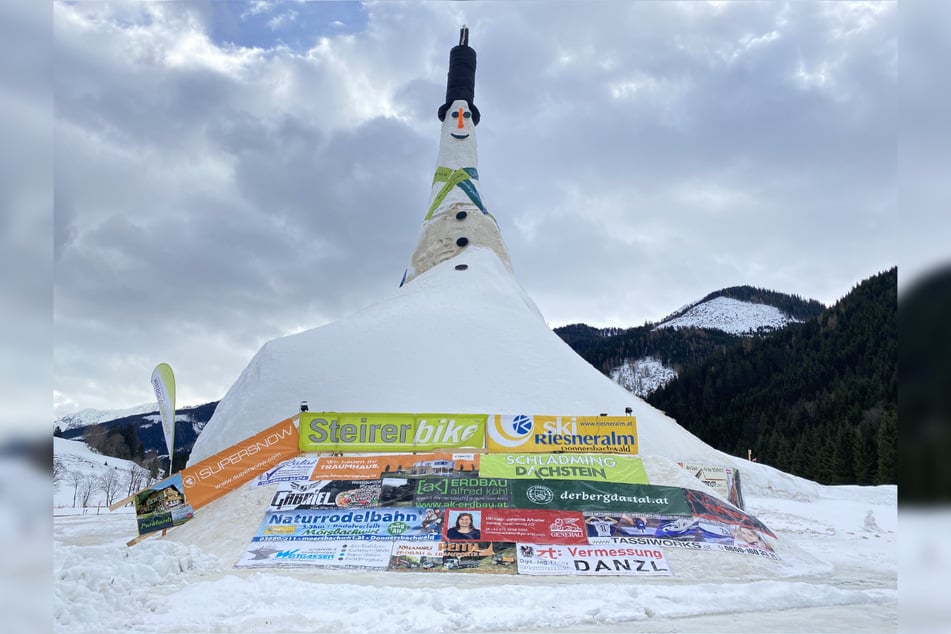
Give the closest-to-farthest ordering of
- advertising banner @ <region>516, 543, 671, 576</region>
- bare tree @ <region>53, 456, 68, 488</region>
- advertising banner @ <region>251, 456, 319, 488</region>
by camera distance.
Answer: advertising banner @ <region>516, 543, 671, 576</region>, advertising banner @ <region>251, 456, 319, 488</region>, bare tree @ <region>53, 456, 68, 488</region>

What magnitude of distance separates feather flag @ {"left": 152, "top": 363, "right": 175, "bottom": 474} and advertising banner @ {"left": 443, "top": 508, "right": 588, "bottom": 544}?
9041 mm

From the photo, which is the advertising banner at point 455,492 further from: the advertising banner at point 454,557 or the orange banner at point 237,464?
the orange banner at point 237,464

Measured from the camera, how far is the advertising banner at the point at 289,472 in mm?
15578

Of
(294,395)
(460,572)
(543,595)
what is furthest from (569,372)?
(543,595)

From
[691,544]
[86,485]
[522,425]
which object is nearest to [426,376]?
[522,425]

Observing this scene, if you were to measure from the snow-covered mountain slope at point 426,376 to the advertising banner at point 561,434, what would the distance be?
420 centimetres

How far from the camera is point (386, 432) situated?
17.8 metres

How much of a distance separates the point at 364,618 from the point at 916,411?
23.5 ft

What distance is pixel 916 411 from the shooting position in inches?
94.2

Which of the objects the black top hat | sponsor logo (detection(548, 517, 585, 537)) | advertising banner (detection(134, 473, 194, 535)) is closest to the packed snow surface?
advertising banner (detection(134, 473, 194, 535))

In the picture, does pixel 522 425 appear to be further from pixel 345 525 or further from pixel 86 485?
pixel 86 485

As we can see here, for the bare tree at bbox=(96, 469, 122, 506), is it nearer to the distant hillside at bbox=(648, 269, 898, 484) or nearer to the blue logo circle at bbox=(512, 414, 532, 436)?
the blue logo circle at bbox=(512, 414, 532, 436)

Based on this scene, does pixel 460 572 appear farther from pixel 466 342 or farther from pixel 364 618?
pixel 466 342

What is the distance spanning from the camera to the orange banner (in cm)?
1634
